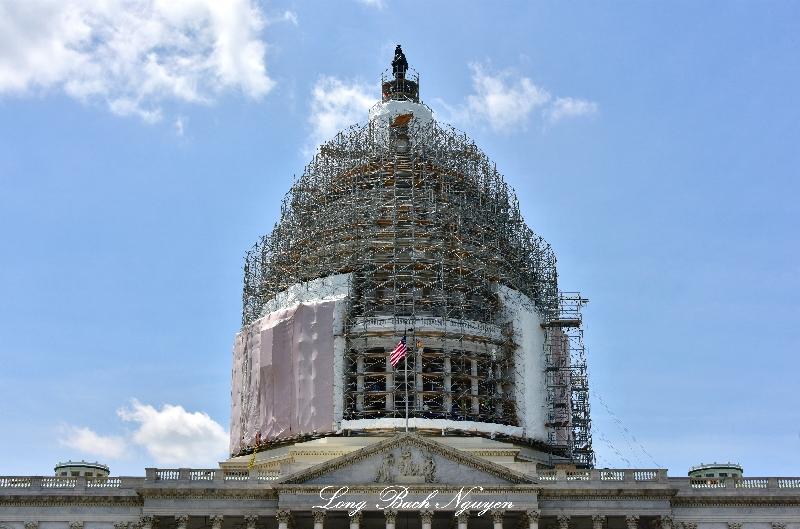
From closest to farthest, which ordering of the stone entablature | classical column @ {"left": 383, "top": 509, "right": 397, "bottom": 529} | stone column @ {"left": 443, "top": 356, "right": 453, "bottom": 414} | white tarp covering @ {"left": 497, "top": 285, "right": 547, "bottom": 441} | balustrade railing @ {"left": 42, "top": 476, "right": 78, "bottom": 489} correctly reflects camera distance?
classical column @ {"left": 383, "top": 509, "right": 397, "bottom": 529} → the stone entablature → balustrade railing @ {"left": 42, "top": 476, "right": 78, "bottom": 489} → stone column @ {"left": 443, "top": 356, "right": 453, "bottom": 414} → white tarp covering @ {"left": 497, "top": 285, "right": 547, "bottom": 441}

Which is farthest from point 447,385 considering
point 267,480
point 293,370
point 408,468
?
point 267,480

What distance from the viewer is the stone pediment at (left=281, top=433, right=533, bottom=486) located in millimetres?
75938

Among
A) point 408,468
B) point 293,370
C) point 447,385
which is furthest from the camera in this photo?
point 293,370

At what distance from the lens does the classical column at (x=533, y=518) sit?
245ft

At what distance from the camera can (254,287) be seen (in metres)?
107

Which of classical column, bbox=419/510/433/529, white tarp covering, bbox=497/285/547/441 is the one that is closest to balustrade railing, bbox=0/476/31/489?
classical column, bbox=419/510/433/529

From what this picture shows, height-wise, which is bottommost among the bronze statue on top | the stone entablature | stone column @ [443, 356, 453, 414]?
the stone entablature

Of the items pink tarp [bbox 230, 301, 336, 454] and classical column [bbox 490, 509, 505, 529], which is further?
pink tarp [bbox 230, 301, 336, 454]

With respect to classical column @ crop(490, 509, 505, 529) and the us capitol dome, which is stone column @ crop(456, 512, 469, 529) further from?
the us capitol dome

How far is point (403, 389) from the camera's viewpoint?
302ft

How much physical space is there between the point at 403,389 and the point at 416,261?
12.3 m

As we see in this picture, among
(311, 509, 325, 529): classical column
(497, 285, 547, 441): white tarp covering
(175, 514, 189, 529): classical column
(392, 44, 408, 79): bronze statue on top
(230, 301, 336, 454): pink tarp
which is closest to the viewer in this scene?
(311, 509, 325, 529): classical column

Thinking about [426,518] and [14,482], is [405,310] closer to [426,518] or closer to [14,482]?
[426,518]

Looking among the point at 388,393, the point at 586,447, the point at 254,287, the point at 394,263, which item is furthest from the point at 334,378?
the point at 586,447
